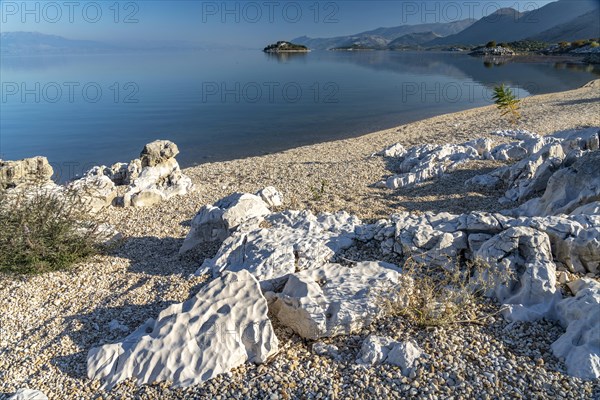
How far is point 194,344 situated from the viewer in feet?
15.3

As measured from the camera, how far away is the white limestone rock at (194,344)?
4453 mm

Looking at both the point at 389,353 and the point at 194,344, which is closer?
the point at 389,353

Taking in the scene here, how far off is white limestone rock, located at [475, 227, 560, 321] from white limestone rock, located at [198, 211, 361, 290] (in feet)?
6.83

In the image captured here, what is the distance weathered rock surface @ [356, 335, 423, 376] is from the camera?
13.9 feet

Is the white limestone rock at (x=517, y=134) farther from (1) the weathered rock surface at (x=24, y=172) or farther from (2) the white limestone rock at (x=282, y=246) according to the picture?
(1) the weathered rock surface at (x=24, y=172)

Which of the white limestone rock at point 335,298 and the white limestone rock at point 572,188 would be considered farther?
the white limestone rock at point 572,188

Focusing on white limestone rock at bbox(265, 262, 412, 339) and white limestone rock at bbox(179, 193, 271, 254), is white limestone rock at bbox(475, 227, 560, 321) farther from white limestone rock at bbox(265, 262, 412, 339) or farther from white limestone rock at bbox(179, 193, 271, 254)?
white limestone rock at bbox(179, 193, 271, 254)

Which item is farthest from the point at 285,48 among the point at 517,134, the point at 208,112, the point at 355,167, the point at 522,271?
the point at 522,271

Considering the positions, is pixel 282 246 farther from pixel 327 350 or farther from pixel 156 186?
pixel 156 186

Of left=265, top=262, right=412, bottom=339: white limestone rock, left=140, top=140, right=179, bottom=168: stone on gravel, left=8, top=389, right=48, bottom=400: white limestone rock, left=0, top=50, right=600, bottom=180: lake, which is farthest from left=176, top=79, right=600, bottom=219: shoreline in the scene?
left=8, top=389, right=48, bottom=400: white limestone rock

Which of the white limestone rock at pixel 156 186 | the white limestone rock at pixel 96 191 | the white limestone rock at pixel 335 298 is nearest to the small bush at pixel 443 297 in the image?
the white limestone rock at pixel 335 298

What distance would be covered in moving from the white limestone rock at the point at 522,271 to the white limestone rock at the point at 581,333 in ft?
0.75

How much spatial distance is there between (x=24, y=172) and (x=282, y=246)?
27.4 feet

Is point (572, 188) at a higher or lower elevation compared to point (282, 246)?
higher
